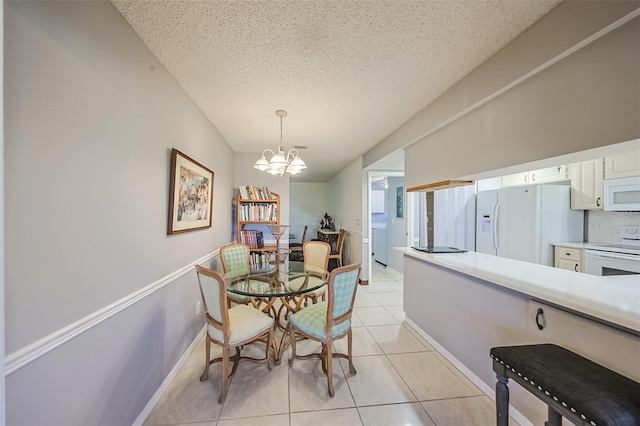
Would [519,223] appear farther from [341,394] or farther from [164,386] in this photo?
[164,386]

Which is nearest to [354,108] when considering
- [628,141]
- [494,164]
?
[494,164]

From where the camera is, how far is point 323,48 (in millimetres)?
1477

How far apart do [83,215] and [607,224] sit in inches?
185

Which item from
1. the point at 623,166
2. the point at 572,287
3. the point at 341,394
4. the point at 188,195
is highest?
the point at 623,166

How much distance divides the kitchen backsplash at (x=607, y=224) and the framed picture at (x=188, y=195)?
451cm

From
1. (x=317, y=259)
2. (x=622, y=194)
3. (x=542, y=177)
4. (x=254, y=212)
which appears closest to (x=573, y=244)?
(x=622, y=194)

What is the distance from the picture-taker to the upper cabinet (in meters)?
2.91

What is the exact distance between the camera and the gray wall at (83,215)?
0.80 m

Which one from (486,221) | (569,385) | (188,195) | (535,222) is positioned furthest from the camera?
(486,221)

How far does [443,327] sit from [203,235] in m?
2.62

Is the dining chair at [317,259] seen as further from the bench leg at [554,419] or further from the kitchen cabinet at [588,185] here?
the kitchen cabinet at [588,185]

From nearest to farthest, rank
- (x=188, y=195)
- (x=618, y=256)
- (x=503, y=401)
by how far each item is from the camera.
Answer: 1. (x=503, y=401)
2. (x=188, y=195)
3. (x=618, y=256)

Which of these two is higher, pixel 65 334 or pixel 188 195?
pixel 188 195

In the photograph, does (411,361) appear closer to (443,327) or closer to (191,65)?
(443,327)
